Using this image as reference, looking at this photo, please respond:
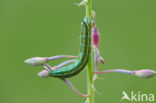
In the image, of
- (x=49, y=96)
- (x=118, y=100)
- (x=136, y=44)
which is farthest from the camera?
(x=136, y=44)

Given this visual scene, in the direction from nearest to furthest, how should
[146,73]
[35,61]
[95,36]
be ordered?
[146,73], [35,61], [95,36]

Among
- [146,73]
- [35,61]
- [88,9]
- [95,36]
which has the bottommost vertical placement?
[146,73]

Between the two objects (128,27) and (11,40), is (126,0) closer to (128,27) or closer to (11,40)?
(128,27)

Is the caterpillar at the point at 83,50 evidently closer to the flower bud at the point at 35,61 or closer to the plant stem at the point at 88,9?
the plant stem at the point at 88,9

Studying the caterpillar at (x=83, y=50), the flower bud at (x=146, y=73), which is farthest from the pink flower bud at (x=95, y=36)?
the flower bud at (x=146, y=73)

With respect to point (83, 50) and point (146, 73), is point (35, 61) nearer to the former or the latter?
point (83, 50)

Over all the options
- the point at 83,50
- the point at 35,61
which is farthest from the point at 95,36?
the point at 35,61

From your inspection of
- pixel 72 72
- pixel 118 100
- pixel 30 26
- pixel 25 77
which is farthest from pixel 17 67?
pixel 72 72

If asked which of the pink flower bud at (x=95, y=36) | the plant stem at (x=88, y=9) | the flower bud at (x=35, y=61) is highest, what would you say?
the plant stem at (x=88, y=9)

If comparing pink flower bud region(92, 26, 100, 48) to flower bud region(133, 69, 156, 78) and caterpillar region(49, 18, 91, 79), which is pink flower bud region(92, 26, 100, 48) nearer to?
caterpillar region(49, 18, 91, 79)

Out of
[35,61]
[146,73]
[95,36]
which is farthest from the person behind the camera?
[95,36]

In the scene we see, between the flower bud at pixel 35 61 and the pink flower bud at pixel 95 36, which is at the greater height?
the pink flower bud at pixel 95 36
